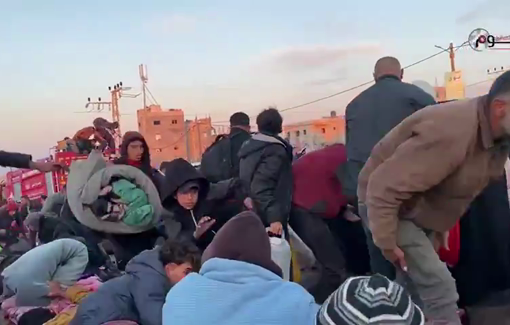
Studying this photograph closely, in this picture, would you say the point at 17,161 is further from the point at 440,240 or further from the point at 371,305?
the point at 371,305

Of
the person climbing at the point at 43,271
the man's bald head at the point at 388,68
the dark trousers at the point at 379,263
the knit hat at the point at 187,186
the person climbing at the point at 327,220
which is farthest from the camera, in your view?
the person climbing at the point at 327,220

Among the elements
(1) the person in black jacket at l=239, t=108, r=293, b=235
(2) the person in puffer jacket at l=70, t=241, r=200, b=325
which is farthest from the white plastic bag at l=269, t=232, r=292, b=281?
Result: (2) the person in puffer jacket at l=70, t=241, r=200, b=325

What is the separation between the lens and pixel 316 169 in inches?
178

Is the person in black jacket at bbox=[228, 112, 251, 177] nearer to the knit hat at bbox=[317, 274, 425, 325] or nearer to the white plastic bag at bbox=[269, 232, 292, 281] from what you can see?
the white plastic bag at bbox=[269, 232, 292, 281]

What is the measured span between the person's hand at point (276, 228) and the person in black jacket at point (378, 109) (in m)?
0.65

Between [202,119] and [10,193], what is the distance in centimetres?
2241

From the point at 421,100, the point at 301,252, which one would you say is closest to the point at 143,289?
the point at 301,252

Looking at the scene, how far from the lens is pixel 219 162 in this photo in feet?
18.9

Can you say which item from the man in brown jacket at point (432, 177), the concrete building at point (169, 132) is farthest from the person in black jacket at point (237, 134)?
the concrete building at point (169, 132)

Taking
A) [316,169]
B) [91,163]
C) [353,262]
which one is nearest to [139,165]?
[91,163]

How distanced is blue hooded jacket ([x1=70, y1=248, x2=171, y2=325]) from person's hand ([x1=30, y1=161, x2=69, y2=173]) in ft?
4.94

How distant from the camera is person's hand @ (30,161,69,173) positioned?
435cm

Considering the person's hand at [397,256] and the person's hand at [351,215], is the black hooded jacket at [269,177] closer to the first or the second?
the person's hand at [351,215]

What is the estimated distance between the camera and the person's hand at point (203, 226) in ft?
13.4
